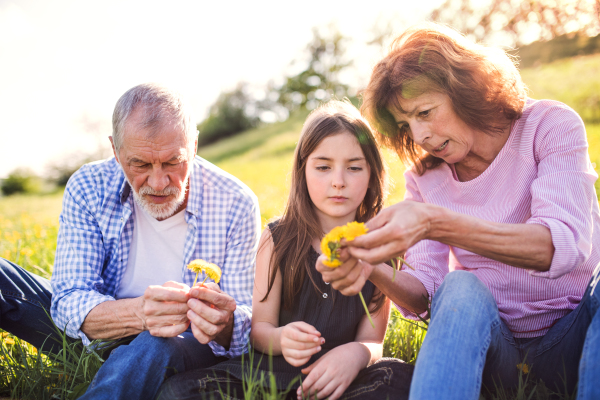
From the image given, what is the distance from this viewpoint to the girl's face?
7.28 ft

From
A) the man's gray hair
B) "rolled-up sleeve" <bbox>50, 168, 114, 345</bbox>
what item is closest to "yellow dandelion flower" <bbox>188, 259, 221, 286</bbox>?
"rolled-up sleeve" <bbox>50, 168, 114, 345</bbox>

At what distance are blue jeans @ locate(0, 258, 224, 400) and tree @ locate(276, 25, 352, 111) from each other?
116 ft

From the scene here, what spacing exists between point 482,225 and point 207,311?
46.3 inches

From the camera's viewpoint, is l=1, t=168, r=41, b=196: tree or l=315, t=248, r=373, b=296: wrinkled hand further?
l=1, t=168, r=41, b=196: tree

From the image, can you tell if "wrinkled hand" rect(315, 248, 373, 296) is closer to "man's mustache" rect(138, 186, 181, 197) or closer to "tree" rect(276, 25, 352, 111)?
"man's mustache" rect(138, 186, 181, 197)

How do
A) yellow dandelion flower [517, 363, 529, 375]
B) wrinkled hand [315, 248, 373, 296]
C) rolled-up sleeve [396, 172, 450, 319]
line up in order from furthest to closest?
rolled-up sleeve [396, 172, 450, 319] < yellow dandelion flower [517, 363, 529, 375] < wrinkled hand [315, 248, 373, 296]

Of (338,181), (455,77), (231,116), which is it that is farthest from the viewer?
(231,116)

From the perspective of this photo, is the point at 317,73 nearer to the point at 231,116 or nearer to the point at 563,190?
the point at 231,116

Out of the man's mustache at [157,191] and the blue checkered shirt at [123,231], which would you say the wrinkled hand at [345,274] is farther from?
the man's mustache at [157,191]

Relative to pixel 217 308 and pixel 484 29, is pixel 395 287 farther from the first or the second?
pixel 484 29

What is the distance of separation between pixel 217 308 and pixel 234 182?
0.83m

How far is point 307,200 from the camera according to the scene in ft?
7.91

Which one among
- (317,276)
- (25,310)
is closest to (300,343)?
(317,276)

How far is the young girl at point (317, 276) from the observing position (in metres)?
1.92
